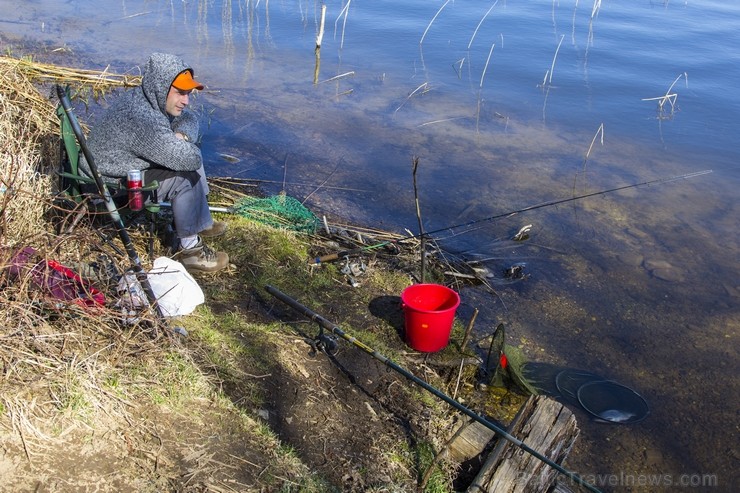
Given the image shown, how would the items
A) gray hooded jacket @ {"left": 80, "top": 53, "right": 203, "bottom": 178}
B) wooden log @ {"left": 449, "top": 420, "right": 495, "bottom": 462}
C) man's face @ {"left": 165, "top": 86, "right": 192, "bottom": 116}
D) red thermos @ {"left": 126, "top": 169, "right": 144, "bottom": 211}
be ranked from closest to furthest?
wooden log @ {"left": 449, "top": 420, "right": 495, "bottom": 462}
red thermos @ {"left": 126, "top": 169, "right": 144, "bottom": 211}
gray hooded jacket @ {"left": 80, "top": 53, "right": 203, "bottom": 178}
man's face @ {"left": 165, "top": 86, "right": 192, "bottom": 116}

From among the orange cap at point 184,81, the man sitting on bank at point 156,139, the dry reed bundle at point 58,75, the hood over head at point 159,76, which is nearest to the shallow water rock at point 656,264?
the man sitting on bank at point 156,139

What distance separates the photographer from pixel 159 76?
165 inches

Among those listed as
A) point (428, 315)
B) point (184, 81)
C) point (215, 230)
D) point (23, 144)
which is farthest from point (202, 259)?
point (428, 315)

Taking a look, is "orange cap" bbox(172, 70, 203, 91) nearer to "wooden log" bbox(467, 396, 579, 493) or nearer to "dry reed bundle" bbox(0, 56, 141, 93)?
"dry reed bundle" bbox(0, 56, 141, 93)

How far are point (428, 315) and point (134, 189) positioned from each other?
1836 millimetres

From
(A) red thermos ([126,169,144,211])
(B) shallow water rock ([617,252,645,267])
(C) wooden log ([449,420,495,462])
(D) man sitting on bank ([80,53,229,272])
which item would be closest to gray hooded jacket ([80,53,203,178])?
(D) man sitting on bank ([80,53,229,272])

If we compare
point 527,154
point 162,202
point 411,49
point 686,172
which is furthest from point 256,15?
point 162,202

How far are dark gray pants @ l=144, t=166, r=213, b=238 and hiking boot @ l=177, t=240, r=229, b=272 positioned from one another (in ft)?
0.40

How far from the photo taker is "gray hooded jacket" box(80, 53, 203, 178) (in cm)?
418

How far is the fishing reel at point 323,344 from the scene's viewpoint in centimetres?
386

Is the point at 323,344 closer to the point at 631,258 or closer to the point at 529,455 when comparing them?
the point at 529,455

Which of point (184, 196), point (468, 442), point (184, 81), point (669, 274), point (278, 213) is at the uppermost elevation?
point (184, 81)

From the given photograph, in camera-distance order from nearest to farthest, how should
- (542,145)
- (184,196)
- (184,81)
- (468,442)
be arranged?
(468,442), (184,81), (184,196), (542,145)

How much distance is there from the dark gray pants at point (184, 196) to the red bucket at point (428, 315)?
1410 millimetres
